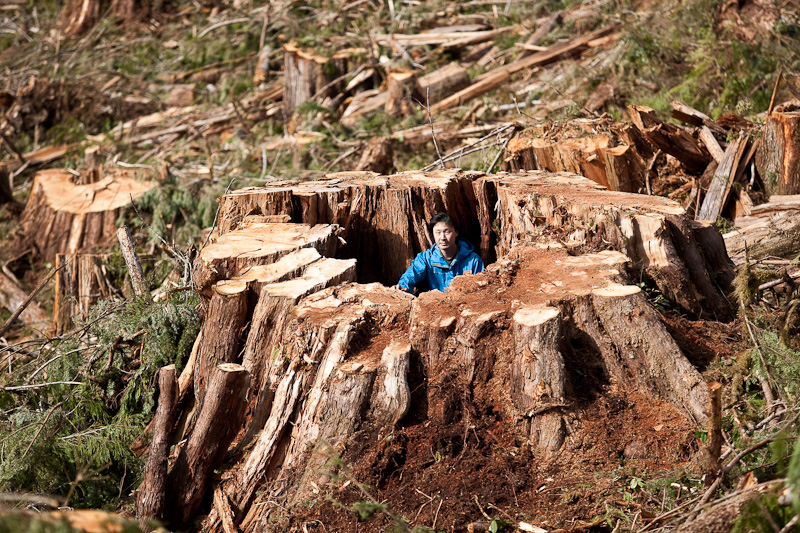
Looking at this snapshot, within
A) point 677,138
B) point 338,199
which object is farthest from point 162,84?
point 677,138

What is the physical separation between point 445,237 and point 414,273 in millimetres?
427

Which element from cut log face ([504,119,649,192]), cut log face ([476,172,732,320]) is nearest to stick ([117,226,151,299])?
cut log face ([476,172,732,320])

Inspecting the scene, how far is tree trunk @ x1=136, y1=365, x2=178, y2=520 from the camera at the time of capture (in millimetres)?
3391

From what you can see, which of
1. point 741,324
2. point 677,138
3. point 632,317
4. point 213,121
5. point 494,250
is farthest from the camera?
point 213,121

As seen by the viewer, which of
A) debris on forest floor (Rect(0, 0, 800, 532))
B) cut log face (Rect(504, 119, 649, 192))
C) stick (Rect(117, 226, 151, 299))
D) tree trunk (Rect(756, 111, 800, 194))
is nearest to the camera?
debris on forest floor (Rect(0, 0, 800, 532))

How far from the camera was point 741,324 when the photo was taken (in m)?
3.91

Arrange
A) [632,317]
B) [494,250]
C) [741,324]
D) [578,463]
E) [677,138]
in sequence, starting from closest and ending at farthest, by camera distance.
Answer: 1. [578,463]
2. [632,317]
3. [741,324]
4. [494,250]
5. [677,138]

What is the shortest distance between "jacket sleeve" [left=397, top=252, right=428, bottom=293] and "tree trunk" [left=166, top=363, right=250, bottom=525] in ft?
6.49

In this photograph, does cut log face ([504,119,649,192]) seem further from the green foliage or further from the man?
the green foliage

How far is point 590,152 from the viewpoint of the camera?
5.88m

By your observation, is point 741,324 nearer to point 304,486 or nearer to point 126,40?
point 304,486

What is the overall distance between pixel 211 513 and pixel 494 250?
10.2 ft

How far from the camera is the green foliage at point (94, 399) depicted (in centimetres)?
397

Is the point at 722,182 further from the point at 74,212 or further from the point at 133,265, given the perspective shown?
the point at 74,212
